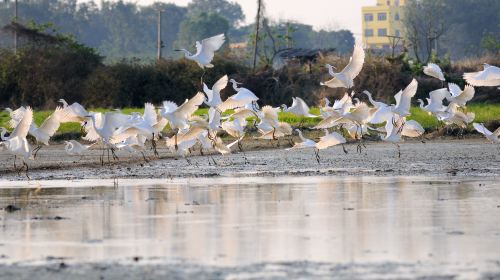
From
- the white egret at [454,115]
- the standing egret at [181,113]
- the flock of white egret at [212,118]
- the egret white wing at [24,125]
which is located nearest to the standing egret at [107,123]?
the flock of white egret at [212,118]

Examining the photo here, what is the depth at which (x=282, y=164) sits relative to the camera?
73.8 ft

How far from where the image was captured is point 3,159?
25.3m

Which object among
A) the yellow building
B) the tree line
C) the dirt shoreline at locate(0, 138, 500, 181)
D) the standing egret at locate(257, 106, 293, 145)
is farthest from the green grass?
the yellow building

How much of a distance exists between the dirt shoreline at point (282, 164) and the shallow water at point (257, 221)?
71.2 inches

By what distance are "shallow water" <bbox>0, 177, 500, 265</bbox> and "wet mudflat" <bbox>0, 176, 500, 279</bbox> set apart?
0.01m

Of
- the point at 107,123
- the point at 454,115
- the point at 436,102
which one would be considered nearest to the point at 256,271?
the point at 107,123

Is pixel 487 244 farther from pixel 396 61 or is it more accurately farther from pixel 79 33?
pixel 79 33

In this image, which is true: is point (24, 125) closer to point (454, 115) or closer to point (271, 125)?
point (271, 125)

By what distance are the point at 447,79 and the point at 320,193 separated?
25890 mm

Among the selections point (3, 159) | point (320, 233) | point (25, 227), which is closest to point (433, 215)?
point (320, 233)

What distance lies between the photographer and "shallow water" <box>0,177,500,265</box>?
34.6ft

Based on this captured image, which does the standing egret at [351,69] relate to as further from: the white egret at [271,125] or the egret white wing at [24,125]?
the egret white wing at [24,125]

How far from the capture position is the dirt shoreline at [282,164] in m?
20.2

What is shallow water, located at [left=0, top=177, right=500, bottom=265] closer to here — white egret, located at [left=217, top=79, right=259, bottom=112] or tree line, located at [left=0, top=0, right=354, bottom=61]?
white egret, located at [left=217, top=79, right=259, bottom=112]
